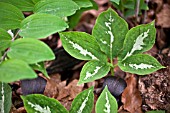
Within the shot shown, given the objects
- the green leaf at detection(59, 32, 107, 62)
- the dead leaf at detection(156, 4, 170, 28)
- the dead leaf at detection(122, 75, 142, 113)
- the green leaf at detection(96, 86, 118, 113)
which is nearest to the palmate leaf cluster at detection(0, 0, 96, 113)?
the green leaf at detection(59, 32, 107, 62)

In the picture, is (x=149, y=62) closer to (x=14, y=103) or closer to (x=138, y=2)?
(x=138, y=2)

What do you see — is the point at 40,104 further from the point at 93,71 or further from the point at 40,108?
the point at 93,71

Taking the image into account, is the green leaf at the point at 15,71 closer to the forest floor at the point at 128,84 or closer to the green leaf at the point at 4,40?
the green leaf at the point at 4,40

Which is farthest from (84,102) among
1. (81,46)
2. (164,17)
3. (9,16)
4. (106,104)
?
(164,17)

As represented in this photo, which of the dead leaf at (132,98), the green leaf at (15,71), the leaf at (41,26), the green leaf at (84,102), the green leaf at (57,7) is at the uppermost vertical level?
the green leaf at (57,7)

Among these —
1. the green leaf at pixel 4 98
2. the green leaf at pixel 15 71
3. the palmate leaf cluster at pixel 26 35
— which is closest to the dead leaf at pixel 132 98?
the palmate leaf cluster at pixel 26 35

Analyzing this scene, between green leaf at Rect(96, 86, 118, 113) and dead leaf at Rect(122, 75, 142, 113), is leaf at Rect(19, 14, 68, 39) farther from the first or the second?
dead leaf at Rect(122, 75, 142, 113)
